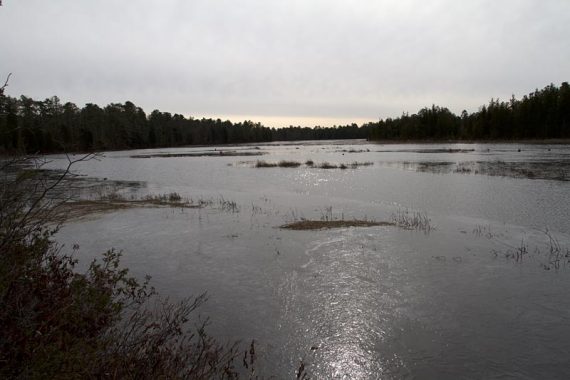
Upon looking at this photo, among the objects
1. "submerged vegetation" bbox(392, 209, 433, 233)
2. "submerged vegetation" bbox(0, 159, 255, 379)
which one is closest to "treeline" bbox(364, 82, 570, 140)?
"submerged vegetation" bbox(392, 209, 433, 233)

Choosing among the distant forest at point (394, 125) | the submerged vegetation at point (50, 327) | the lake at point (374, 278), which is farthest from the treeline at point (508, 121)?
the submerged vegetation at point (50, 327)

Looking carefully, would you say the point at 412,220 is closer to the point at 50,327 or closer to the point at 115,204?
the point at 50,327

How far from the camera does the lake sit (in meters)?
6.36

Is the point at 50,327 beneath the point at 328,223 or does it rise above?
above

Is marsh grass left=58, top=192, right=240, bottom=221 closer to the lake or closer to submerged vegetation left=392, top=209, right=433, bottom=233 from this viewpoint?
the lake

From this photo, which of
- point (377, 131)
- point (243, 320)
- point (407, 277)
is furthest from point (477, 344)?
point (377, 131)

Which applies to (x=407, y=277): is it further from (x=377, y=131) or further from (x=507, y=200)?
(x=377, y=131)

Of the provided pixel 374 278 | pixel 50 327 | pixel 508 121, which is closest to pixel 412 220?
pixel 374 278

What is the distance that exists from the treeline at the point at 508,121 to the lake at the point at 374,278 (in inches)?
3323

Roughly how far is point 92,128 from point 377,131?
10073cm

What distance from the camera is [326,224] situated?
15438 millimetres

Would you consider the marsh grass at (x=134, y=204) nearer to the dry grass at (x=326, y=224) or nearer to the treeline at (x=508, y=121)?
the dry grass at (x=326, y=224)

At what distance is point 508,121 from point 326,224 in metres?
103

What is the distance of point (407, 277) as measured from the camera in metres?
9.72
